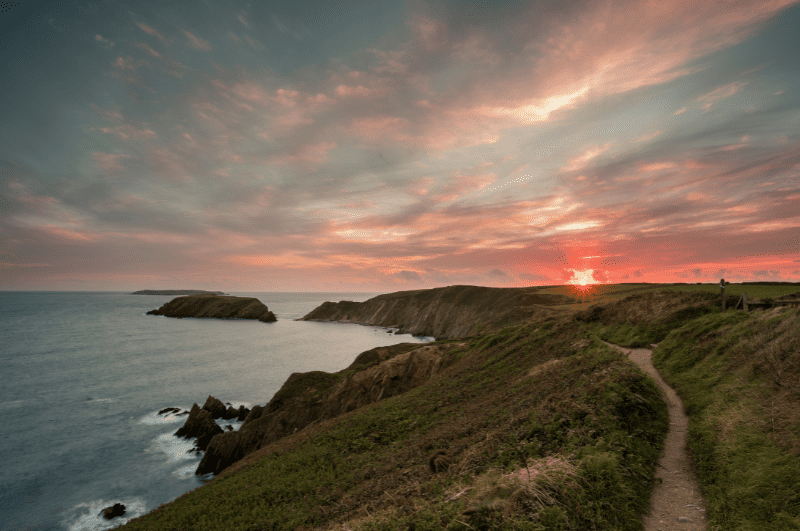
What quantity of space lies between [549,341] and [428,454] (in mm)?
16906

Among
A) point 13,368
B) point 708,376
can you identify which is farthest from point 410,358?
point 13,368

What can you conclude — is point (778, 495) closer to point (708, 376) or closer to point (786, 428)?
point (786, 428)

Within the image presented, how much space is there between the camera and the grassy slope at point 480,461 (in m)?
6.73

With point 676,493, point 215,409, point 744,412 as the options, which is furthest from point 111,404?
point 744,412

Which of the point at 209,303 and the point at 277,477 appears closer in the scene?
the point at 277,477

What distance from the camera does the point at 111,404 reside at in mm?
45594

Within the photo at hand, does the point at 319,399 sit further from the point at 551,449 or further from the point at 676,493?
the point at 676,493

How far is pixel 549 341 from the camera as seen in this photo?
83.7ft

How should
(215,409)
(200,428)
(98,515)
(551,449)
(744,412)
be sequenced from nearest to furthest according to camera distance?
1. (551,449)
2. (744,412)
3. (98,515)
4. (200,428)
5. (215,409)

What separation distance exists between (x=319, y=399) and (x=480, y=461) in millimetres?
29512

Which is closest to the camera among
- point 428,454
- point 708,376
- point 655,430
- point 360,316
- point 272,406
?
point 655,430

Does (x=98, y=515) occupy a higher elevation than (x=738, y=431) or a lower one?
lower

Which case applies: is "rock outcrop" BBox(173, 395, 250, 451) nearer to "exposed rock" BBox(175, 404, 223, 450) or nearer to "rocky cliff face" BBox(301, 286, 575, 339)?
"exposed rock" BBox(175, 404, 223, 450)

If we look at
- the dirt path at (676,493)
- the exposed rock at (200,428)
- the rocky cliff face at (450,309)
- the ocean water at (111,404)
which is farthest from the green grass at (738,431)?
the rocky cliff face at (450,309)
